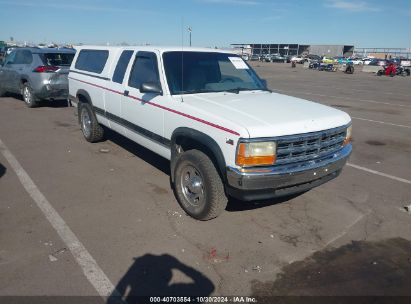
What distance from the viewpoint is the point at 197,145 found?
4293 millimetres

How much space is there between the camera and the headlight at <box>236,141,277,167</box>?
3.47 m

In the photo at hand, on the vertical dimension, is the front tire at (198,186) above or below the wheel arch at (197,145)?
below

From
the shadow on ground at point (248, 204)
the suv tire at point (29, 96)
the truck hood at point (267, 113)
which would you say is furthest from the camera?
the suv tire at point (29, 96)

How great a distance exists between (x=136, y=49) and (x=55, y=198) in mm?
2514

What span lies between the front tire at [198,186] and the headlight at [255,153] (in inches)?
19.8

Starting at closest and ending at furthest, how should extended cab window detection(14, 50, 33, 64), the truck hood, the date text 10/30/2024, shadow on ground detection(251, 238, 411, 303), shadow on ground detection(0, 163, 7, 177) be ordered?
the date text 10/30/2024 → shadow on ground detection(251, 238, 411, 303) → the truck hood → shadow on ground detection(0, 163, 7, 177) → extended cab window detection(14, 50, 33, 64)

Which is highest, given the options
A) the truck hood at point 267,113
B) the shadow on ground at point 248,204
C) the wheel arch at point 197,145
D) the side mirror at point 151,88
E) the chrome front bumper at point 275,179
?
the side mirror at point 151,88

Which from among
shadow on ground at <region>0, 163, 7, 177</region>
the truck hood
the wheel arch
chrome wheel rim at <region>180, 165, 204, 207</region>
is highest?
the truck hood

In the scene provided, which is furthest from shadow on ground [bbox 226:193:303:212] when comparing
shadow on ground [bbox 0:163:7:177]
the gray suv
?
the gray suv

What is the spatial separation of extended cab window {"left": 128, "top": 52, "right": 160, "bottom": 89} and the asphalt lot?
4.94 feet

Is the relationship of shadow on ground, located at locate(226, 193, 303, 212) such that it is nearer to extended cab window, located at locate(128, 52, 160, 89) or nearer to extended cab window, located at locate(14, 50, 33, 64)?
extended cab window, located at locate(128, 52, 160, 89)

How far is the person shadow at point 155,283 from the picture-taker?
298 centimetres

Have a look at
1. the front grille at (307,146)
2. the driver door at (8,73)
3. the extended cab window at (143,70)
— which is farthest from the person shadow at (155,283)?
the driver door at (8,73)

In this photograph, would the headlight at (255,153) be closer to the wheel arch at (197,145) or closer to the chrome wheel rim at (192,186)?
the wheel arch at (197,145)
